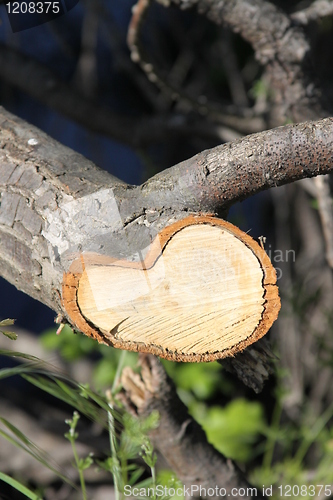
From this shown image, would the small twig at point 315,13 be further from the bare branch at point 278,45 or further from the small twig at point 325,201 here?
the small twig at point 325,201

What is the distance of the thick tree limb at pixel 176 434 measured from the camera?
78 cm

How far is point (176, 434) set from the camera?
789 mm

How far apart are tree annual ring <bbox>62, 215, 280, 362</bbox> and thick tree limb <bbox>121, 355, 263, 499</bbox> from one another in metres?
0.21

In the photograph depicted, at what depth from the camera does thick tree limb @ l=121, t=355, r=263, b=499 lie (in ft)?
Result: 2.55

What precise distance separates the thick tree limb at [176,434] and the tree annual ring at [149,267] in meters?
0.21

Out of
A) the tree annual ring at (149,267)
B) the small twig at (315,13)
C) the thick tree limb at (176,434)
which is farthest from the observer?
the small twig at (315,13)

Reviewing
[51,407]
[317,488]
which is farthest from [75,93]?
[317,488]

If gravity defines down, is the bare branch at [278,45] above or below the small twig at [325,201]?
above

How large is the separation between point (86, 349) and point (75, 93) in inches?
30.9

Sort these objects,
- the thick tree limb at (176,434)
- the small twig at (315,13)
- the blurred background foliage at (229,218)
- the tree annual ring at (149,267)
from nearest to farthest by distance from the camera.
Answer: the tree annual ring at (149,267)
the thick tree limb at (176,434)
the small twig at (315,13)
the blurred background foliage at (229,218)

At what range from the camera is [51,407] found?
67.5 inches

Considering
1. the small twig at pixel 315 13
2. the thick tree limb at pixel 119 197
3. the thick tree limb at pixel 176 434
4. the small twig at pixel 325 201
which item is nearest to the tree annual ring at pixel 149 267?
the thick tree limb at pixel 119 197

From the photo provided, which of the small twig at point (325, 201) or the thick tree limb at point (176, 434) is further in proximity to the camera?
the small twig at point (325, 201)

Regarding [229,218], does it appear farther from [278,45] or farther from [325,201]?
[278,45]
